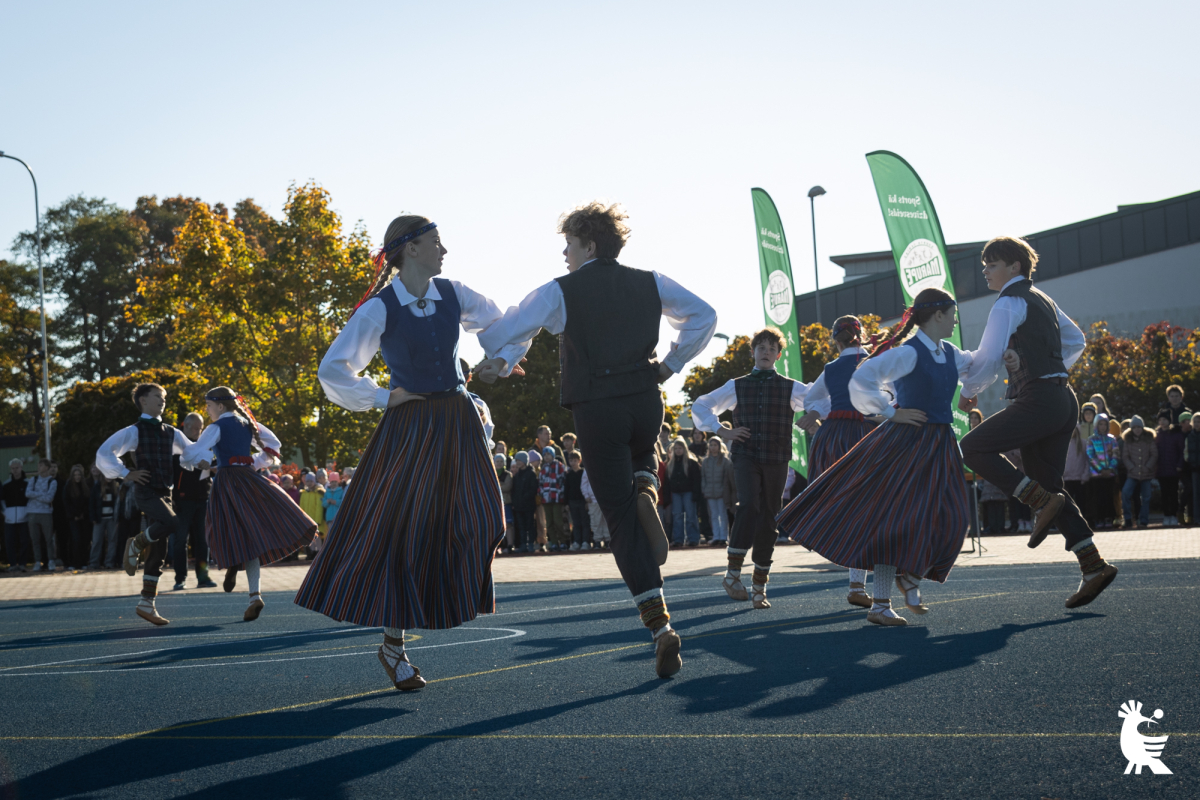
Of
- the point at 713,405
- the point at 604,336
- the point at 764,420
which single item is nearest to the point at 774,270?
the point at 713,405

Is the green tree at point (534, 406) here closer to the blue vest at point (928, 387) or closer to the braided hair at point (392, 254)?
the blue vest at point (928, 387)

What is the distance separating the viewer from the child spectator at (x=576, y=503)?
1894 centimetres

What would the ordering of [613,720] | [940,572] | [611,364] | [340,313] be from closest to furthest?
[613,720] → [611,364] → [940,572] → [340,313]

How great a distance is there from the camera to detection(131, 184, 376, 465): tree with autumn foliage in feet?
80.6

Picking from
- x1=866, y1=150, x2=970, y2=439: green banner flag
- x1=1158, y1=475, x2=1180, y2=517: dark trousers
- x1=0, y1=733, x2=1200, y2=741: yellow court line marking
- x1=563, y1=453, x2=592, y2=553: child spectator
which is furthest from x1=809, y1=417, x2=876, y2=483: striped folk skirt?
x1=1158, y1=475, x2=1180, y2=517: dark trousers

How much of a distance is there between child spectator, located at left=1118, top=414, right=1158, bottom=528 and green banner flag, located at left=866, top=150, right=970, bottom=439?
4235 mm

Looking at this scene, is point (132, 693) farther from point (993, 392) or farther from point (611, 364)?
point (993, 392)

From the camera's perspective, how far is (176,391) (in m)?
27.5

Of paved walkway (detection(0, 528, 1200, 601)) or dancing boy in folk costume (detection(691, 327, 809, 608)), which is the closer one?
dancing boy in folk costume (detection(691, 327, 809, 608))

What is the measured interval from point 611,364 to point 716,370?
1372 inches

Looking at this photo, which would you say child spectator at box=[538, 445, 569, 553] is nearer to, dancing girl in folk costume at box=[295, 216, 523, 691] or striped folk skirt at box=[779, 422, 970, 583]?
striped folk skirt at box=[779, 422, 970, 583]

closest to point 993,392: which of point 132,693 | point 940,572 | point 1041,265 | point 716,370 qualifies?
point 1041,265

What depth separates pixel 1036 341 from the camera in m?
7.11

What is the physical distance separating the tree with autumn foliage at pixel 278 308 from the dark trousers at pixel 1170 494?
1493 centimetres
